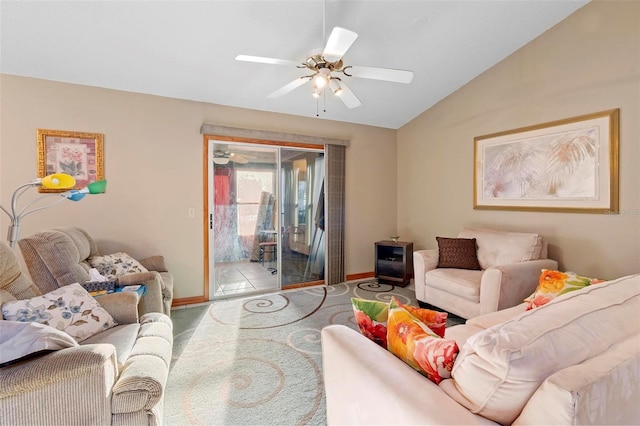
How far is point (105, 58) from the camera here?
8.94ft

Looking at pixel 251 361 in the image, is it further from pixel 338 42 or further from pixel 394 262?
pixel 394 262

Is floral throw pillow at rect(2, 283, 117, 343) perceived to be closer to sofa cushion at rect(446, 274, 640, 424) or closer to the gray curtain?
sofa cushion at rect(446, 274, 640, 424)

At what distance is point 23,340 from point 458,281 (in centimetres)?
308

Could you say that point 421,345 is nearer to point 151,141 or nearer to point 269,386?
point 269,386

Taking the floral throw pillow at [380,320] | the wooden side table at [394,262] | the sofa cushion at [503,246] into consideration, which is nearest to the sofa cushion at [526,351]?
the floral throw pillow at [380,320]

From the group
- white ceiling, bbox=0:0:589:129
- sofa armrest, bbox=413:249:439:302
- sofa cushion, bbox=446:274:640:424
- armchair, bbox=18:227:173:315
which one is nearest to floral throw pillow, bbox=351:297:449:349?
sofa cushion, bbox=446:274:640:424

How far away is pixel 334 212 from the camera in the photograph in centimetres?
434

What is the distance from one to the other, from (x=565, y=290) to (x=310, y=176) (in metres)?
3.16

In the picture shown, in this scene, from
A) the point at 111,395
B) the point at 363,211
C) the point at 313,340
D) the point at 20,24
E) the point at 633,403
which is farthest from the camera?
the point at 363,211

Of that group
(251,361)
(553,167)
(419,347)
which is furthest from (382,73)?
(251,361)

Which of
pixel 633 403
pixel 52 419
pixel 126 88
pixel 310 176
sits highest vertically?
pixel 126 88

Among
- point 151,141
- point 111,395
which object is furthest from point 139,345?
point 151,141

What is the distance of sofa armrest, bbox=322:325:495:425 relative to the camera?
83 centimetres

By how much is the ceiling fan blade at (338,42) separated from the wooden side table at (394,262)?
9.60 feet
